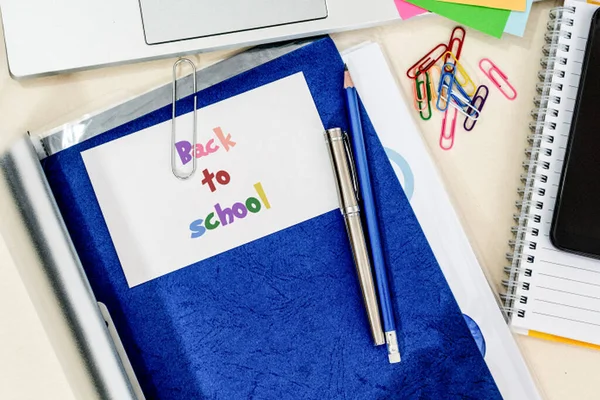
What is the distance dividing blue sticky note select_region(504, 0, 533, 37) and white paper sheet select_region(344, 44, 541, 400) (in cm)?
15

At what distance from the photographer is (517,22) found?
2.41 feet

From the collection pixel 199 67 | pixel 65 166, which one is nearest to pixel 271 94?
pixel 199 67

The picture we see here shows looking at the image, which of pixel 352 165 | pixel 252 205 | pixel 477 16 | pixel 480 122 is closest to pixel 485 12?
pixel 477 16

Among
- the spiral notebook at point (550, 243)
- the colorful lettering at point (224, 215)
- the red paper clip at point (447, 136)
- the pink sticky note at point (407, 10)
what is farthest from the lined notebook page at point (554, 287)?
the colorful lettering at point (224, 215)

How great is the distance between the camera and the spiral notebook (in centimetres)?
70

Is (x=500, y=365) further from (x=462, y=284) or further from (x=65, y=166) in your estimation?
(x=65, y=166)

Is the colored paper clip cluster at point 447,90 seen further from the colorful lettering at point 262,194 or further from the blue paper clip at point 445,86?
the colorful lettering at point 262,194

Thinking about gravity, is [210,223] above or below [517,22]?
below

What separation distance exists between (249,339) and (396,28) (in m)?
0.40

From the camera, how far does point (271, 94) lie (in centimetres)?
71

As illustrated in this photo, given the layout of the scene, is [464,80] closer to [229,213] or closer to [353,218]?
[353,218]

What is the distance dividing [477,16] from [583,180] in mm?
226

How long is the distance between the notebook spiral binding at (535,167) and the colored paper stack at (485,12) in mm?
43

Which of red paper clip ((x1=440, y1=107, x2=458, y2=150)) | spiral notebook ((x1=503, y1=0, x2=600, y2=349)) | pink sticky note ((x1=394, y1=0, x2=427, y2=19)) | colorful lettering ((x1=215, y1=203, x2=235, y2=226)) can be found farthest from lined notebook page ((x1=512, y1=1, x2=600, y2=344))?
colorful lettering ((x1=215, y1=203, x2=235, y2=226))
